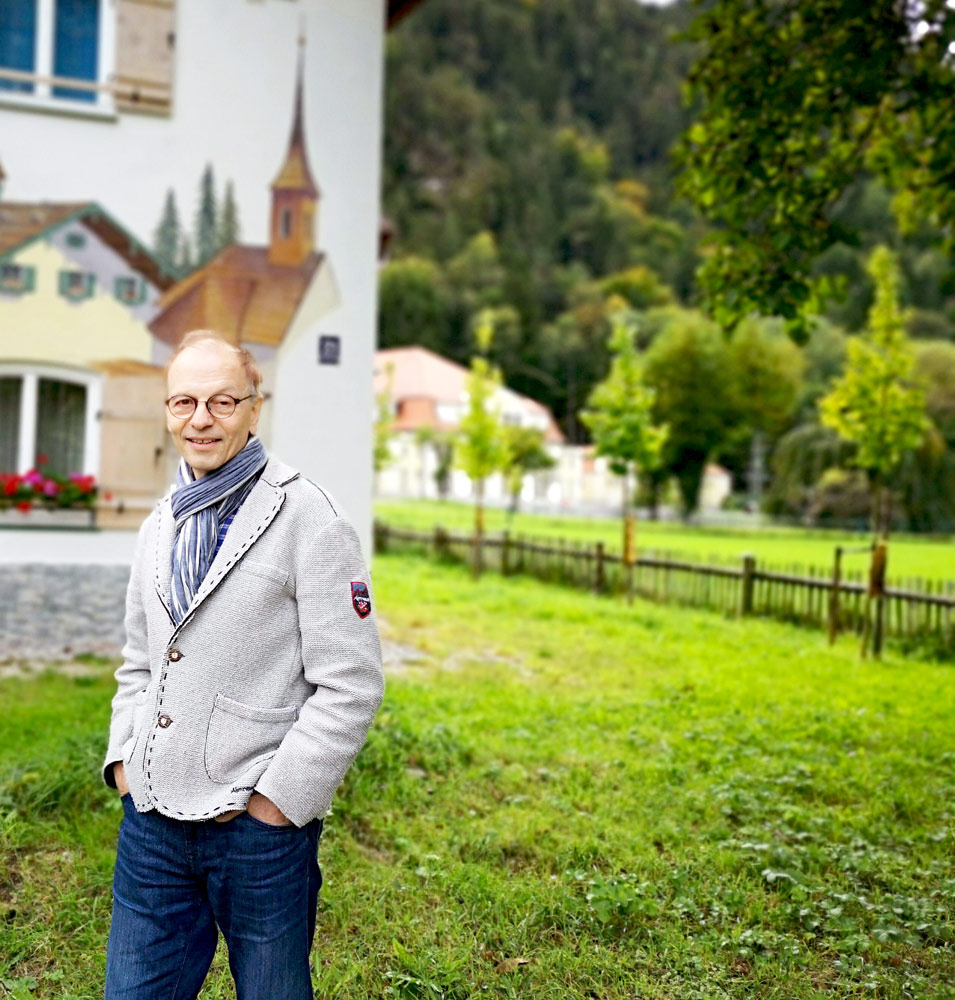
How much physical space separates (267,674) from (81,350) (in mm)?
7718

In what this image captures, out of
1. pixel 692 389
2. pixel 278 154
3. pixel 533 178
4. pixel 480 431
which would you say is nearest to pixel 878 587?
pixel 278 154

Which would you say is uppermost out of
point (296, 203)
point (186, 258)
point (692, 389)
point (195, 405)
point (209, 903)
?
point (692, 389)

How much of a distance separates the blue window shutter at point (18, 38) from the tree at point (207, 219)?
64.2 inches

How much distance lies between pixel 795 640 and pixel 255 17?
28.3 feet

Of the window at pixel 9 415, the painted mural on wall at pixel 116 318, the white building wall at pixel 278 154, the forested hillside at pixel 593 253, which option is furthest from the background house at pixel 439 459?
the window at pixel 9 415

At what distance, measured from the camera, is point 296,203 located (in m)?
9.45

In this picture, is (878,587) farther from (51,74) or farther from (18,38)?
(18,38)

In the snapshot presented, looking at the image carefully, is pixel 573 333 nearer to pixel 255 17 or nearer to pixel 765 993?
pixel 255 17

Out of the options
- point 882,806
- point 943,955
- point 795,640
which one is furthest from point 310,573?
point 795,640

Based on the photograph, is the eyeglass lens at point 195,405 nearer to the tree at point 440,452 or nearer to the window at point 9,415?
the window at point 9,415

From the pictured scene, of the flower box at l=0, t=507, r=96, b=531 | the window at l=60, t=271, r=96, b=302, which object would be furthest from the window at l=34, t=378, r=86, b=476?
the window at l=60, t=271, r=96, b=302

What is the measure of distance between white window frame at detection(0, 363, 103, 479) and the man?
7368 millimetres

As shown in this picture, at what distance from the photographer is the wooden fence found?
11.3 metres

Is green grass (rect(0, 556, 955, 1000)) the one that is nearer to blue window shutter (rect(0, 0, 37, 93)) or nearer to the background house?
blue window shutter (rect(0, 0, 37, 93))
